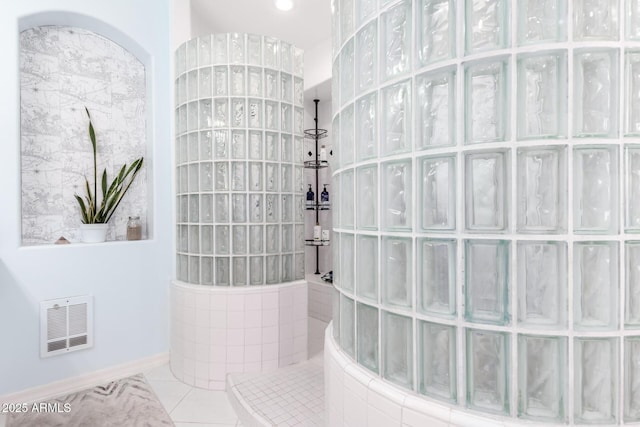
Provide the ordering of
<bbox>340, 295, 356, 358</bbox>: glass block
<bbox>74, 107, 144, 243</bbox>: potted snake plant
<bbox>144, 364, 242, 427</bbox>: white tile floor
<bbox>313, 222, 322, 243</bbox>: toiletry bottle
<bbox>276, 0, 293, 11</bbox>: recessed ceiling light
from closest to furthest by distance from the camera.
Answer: <bbox>340, 295, 356, 358</bbox>: glass block
<bbox>144, 364, 242, 427</bbox>: white tile floor
<bbox>74, 107, 144, 243</bbox>: potted snake plant
<bbox>276, 0, 293, 11</bbox>: recessed ceiling light
<bbox>313, 222, 322, 243</bbox>: toiletry bottle

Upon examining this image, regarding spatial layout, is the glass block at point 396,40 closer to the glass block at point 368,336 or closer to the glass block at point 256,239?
the glass block at point 368,336

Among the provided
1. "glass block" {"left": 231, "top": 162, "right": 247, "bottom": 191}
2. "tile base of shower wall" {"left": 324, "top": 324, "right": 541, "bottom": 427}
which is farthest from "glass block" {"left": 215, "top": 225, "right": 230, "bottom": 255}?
"tile base of shower wall" {"left": 324, "top": 324, "right": 541, "bottom": 427}

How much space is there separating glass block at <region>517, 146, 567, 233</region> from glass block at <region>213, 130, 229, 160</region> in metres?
1.55

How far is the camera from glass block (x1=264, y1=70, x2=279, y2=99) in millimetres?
1934

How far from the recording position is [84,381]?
1.90 m

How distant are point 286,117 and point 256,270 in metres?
0.89

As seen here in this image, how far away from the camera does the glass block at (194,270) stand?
1978 mm

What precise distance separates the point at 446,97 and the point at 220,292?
1547mm

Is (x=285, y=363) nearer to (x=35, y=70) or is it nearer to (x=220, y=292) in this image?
(x=220, y=292)

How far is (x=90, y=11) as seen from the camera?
1974mm

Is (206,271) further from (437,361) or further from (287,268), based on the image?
(437,361)

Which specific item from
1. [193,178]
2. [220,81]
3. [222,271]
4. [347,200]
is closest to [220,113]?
[220,81]

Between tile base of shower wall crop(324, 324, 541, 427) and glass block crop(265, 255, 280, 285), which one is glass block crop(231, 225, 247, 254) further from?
tile base of shower wall crop(324, 324, 541, 427)

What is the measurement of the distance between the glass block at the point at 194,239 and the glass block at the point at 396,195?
4.60 ft
